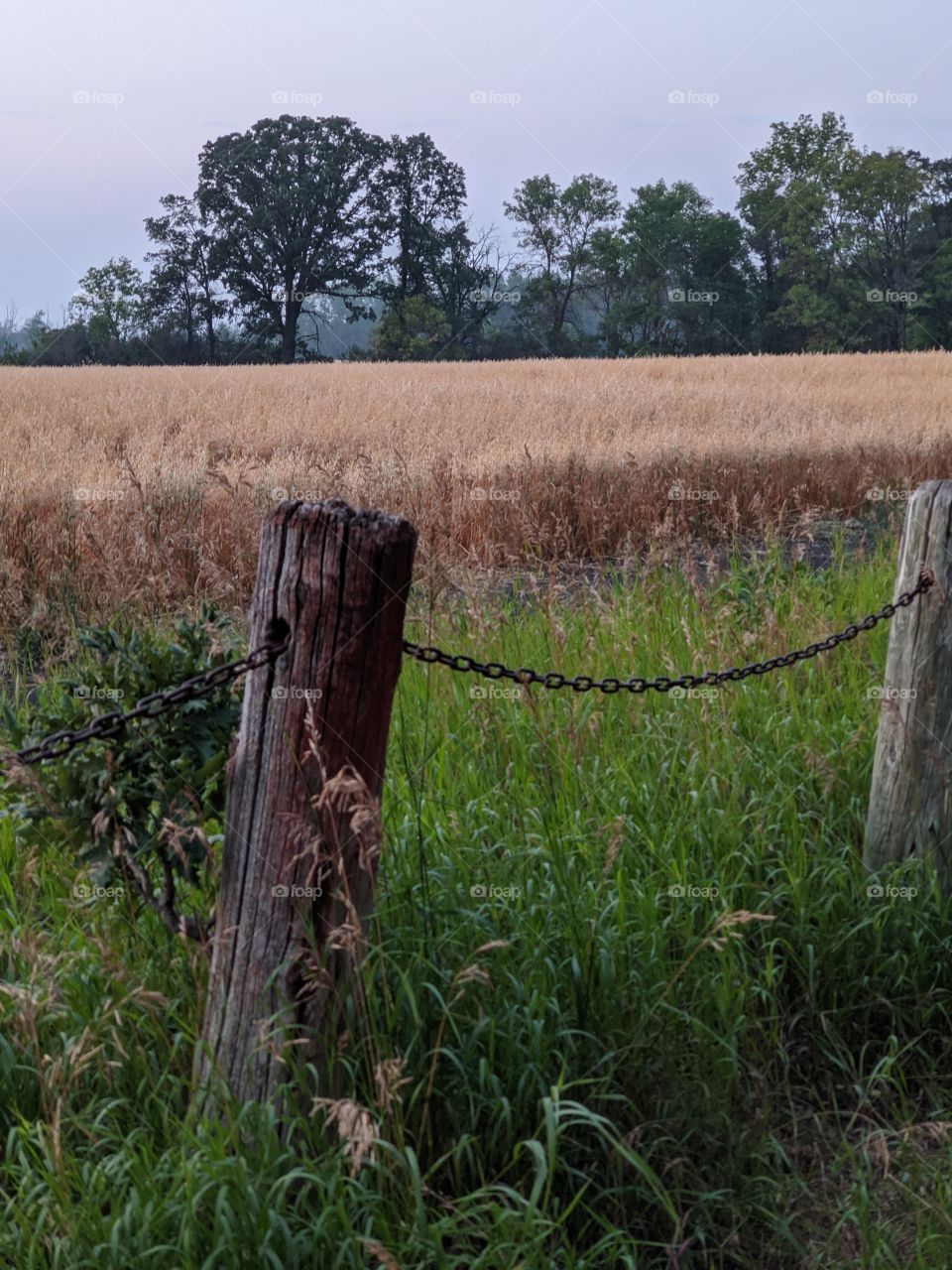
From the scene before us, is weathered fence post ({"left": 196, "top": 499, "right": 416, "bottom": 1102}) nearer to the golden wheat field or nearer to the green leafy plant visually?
the green leafy plant

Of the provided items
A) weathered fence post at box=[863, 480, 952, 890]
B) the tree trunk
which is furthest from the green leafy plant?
the tree trunk

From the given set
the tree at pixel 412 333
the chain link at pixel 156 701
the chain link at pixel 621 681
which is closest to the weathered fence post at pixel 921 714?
the chain link at pixel 621 681

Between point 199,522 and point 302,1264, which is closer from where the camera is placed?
point 302,1264

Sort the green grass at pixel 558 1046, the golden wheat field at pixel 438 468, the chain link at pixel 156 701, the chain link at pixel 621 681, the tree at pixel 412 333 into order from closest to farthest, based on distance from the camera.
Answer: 1. the green grass at pixel 558 1046
2. the chain link at pixel 156 701
3. the chain link at pixel 621 681
4. the golden wheat field at pixel 438 468
5. the tree at pixel 412 333

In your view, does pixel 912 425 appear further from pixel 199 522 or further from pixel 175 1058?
pixel 175 1058

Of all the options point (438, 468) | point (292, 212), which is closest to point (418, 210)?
point (292, 212)

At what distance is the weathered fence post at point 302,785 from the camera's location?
2000 millimetres

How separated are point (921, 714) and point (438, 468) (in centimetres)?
650

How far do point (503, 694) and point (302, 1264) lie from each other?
2.40 metres

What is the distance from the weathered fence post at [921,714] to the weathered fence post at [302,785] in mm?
1736

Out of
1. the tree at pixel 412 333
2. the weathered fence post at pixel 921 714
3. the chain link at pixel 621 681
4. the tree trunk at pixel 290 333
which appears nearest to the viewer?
the chain link at pixel 621 681

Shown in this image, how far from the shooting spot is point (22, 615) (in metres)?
6.64

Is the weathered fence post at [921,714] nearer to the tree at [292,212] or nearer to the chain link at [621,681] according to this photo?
the chain link at [621,681]

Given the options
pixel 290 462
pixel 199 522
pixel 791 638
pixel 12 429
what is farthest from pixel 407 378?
pixel 791 638
